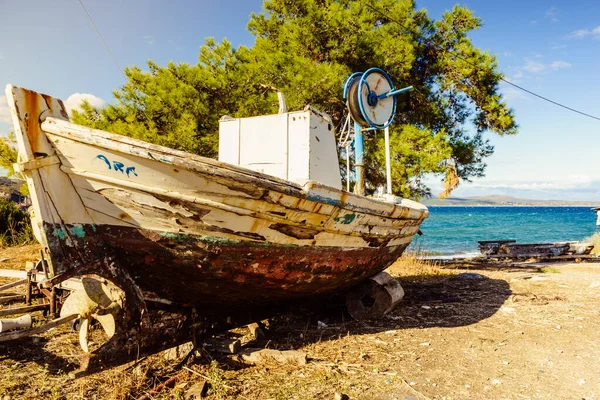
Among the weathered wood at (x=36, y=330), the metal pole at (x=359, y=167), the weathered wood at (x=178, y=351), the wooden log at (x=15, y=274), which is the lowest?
the weathered wood at (x=178, y=351)

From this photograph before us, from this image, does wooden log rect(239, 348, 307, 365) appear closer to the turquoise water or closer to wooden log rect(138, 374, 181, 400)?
wooden log rect(138, 374, 181, 400)

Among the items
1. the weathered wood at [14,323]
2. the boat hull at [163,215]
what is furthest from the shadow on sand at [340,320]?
the boat hull at [163,215]

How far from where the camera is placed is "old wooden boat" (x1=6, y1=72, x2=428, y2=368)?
2867mm

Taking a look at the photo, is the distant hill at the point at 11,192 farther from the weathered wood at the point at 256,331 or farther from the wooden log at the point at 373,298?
the wooden log at the point at 373,298

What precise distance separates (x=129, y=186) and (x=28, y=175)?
2.19 feet

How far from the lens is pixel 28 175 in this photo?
2.83 m

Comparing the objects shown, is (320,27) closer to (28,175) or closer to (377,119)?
(377,119)

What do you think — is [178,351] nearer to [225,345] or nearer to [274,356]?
[225,345]

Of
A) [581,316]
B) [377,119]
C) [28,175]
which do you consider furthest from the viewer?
[377,119]

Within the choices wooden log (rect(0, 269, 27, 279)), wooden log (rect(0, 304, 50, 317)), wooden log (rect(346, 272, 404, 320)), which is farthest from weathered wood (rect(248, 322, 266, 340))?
wooden log (rect(0, 269, 27, 279))

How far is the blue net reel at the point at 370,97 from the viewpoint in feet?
19.8

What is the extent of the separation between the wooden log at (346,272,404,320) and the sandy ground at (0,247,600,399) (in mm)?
153

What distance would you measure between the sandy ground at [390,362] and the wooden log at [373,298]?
15 centimetres

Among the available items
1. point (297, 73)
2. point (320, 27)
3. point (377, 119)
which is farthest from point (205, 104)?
A: point (377, 119)
